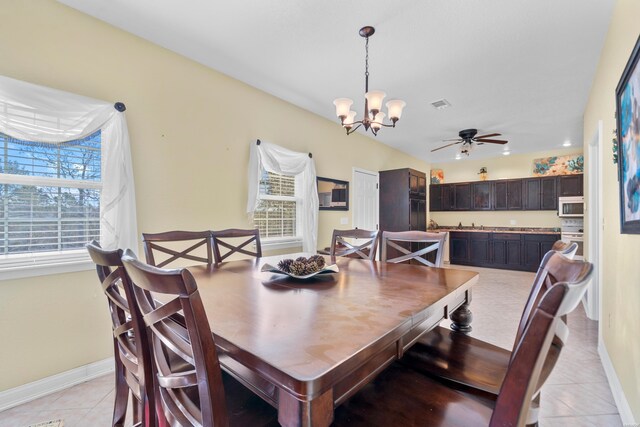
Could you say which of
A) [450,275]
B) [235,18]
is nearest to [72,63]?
[235,18]

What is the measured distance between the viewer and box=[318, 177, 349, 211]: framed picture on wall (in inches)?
165

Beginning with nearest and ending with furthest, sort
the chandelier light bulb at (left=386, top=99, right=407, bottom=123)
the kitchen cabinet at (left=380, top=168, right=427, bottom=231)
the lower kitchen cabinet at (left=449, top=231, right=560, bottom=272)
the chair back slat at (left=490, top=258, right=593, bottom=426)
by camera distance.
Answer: the chair back slat at (left=490, top=258, right=593, bottom=426) → the chandelier light bulb at (left=386, top=99, right=407, bottom=123) → the kitchen cabinet at (left=380, top=168, right=427, bottom=231) → the lower kitchen cabinet at (left=449, top=231, right=560, bottom=272)

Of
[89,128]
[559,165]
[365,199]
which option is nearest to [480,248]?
[559,165]

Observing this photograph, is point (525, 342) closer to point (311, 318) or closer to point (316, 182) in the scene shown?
point (311, 318)

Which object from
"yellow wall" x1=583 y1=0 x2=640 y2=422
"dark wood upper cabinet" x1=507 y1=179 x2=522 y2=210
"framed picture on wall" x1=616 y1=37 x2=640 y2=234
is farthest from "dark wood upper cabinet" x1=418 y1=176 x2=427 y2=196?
"framed picture on wall" x1=616 y1=37 x2=640 y2=234

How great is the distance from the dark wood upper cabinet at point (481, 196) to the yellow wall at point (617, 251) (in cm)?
430

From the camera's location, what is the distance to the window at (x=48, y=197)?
1.82 metres

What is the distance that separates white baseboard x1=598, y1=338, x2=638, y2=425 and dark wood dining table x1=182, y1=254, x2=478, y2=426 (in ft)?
3.08

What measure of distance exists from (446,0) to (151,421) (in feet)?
9.32

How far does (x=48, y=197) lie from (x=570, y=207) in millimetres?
7479

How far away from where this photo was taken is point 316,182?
156 inches

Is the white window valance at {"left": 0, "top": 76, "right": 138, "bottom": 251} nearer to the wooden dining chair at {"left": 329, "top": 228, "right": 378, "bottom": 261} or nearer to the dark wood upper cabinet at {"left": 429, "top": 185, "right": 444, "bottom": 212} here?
the wooden dining chair at {"left": 329, "top": 228, "right": 378, "bottom": 261}

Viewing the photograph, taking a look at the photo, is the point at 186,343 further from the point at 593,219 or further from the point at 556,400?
the point at 593,219

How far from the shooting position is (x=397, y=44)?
2.46 meters
